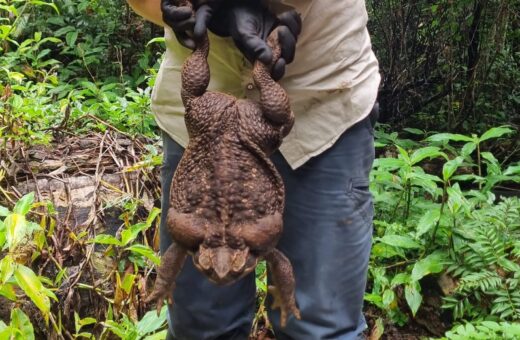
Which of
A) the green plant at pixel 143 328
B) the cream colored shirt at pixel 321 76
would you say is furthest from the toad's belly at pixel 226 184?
the green plant at pixel 143 328

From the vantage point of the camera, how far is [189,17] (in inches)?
50.8

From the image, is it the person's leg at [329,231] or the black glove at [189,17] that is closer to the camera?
the black glove at [189,17]

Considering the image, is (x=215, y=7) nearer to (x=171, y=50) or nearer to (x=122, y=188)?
(x=171, y=50)

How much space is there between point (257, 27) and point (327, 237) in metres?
0.62

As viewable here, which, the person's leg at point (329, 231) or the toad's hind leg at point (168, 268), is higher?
the toad's hind leg at point (168, 268)

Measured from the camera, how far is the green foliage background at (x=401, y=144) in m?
2.63

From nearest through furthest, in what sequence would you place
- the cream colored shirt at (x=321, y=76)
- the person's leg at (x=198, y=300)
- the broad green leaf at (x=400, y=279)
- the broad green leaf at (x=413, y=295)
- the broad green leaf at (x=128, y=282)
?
1. the cream colored shirt at (x=321, y=76)
2. the person's leg at (x=198, y=300)
3. the broad green leaf at (x=128, y=282)
4. the broad green leaf at (x=413, y=295)
5. the broad green leaf at (x=400, y=279)

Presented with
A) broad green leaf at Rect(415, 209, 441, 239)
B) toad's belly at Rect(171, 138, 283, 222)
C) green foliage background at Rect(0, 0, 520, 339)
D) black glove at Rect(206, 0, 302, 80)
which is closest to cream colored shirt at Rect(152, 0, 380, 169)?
black glove at Rect(206, 0, 302, 80)

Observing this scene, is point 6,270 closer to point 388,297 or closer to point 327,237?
point 327,237

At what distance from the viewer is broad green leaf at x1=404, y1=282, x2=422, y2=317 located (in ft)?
9.34

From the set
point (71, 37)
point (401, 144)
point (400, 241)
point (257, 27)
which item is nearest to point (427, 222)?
point (400, 241)

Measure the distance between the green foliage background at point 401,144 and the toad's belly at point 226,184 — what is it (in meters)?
0.84

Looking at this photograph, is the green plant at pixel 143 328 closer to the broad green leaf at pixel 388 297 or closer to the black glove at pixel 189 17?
the broad green leaf at pixel 388 297

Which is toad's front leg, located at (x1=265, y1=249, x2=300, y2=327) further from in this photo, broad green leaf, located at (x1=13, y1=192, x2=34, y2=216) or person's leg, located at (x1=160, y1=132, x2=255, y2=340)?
broad green leaf, located at (x1=13, y1=192, x2=34, y2=216)
